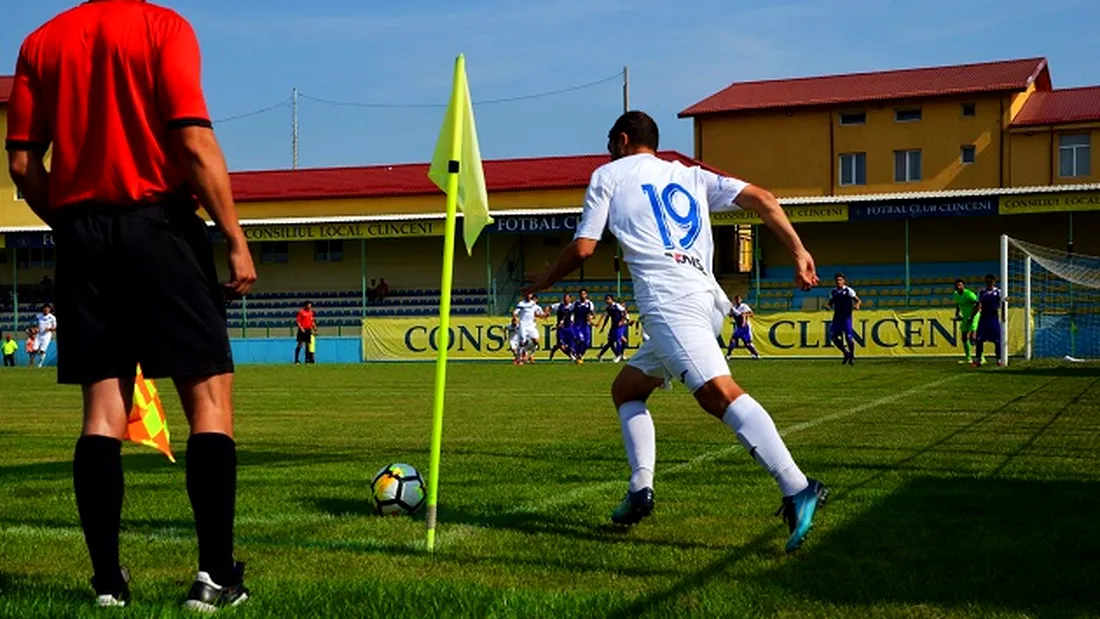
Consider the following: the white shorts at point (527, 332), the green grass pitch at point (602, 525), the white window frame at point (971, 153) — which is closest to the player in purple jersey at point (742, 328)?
the white shorts at point (527, 332)

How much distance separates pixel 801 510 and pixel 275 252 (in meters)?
49.8

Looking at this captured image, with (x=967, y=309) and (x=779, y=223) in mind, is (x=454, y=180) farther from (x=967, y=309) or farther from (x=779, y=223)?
(x=967, y=309)

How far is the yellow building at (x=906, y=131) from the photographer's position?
51.0m

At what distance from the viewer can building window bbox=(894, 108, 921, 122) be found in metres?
53.1

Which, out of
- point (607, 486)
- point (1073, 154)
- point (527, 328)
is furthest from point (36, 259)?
point (607, 486)

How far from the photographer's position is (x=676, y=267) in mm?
5738

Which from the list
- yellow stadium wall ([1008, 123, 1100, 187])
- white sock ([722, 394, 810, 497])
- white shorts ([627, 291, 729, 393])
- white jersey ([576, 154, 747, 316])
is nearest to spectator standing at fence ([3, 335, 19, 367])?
yellow stadium wall ([1008, 123, 1100, 187])

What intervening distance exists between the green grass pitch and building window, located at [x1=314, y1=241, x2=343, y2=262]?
3985 centimetres

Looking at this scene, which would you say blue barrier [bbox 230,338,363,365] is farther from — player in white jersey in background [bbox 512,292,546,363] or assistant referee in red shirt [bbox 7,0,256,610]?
assistant referee in red shirt [bbox 7,0,256,610]

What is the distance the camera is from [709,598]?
433 centimetres

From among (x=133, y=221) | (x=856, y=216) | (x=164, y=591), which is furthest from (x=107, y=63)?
(x=856, y=216)

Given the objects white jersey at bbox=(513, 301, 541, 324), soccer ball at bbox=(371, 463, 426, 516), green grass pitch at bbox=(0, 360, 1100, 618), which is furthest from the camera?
white jersey at bbox=(513, 301, 541, 324)

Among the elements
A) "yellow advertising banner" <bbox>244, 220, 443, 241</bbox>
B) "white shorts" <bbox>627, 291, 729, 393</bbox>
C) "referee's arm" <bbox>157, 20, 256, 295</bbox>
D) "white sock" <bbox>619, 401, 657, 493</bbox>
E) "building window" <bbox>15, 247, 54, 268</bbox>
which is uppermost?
"yellow advertising banner" <bbox>244, 220, 443, 241</bbox>

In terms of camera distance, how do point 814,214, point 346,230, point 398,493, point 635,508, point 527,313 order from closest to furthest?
point 635,508 < point 398,493 < point 527,313 < point 814,214 < point 346,230
